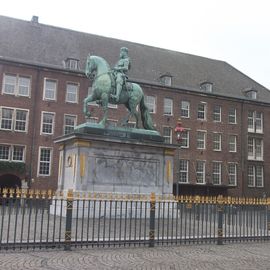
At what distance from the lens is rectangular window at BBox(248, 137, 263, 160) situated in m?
56.0

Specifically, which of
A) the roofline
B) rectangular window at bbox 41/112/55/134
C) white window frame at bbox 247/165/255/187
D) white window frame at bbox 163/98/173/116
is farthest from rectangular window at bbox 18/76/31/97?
white window frame at bbox 247/165/255/187

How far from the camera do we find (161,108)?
50.9 meters

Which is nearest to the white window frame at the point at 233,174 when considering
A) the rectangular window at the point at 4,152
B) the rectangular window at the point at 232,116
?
the rectangular window at the point at 232,116

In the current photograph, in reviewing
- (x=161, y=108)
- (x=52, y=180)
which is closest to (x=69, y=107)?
(x=52, y=180)

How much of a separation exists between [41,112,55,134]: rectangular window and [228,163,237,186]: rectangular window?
72.3 feet

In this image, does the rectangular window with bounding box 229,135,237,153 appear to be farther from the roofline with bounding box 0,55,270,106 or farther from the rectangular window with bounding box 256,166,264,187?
the roofline with bounding box 0,55,270,106

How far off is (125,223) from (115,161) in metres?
7.27

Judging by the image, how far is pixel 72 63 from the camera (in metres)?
46.6

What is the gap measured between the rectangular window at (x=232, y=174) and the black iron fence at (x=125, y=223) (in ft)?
123

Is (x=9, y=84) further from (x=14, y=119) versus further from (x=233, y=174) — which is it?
(x=233, y=174)

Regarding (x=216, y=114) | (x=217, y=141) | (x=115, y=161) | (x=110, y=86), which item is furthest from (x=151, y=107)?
(x=115, y=161)

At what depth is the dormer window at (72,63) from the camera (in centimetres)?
4634

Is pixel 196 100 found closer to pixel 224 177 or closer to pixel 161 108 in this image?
pixel 161 108

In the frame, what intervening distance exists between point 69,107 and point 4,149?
7840 millimetres
